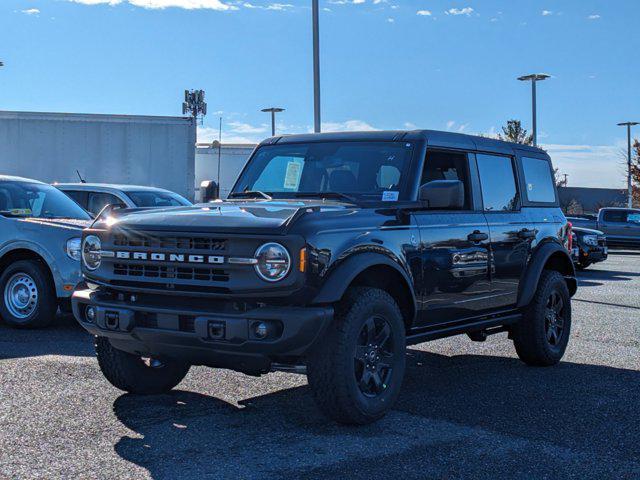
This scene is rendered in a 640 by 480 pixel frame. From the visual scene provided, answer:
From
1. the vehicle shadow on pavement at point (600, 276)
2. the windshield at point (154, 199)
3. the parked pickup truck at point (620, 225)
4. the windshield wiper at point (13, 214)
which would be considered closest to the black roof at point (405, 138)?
the windshield wiper at point (13, 214)

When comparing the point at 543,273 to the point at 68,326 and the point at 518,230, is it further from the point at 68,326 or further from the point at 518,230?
the point at 68,326

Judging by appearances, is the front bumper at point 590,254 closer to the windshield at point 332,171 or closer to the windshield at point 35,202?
the windshield at point 35,202

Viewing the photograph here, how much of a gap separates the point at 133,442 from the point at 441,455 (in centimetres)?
170

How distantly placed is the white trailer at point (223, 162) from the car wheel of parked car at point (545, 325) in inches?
827

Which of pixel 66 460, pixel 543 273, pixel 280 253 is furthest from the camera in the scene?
pixel 543 273

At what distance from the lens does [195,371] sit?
710 cm

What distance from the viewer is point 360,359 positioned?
5.38 metres

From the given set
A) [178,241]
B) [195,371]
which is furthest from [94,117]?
[178,241]

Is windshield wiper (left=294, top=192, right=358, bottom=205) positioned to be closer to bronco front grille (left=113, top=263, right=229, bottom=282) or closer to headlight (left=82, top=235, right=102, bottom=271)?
bronco front grille (left=113, top=263, right=229, bottom=282)

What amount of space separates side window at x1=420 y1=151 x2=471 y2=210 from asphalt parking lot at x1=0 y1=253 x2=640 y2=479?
154cm

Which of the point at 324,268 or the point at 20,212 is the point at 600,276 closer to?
the point at 20,212

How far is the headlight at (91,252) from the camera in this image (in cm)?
560

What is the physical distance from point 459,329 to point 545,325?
1478mm

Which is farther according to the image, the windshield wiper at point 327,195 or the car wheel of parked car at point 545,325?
the car wheel of parked car at point 545,325
